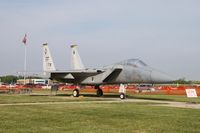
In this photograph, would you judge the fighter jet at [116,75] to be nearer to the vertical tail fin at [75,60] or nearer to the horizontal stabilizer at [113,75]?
the horizontal stabilizer at [113,75]

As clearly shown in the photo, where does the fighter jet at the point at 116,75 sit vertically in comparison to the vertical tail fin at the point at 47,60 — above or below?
below

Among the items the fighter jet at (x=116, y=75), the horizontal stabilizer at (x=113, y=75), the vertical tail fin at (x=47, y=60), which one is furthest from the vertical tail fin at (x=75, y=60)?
the horizontal stabilizer at (x=113, y=75)

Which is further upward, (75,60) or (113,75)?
(75,60)

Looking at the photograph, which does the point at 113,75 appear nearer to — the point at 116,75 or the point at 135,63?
the point at 116,75

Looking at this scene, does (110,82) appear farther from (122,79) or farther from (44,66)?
(44,66)

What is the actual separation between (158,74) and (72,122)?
1606 cm

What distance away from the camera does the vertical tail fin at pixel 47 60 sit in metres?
36.8

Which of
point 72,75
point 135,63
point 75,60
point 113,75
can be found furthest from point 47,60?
point 135,63

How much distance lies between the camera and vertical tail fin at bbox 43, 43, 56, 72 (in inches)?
1447

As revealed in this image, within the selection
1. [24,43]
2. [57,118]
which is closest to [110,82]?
[57,118]

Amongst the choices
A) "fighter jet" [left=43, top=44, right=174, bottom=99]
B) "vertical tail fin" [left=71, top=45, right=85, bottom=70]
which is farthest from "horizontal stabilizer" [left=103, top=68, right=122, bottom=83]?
"vertical tail fin" [left=71, top=45, right=85, bottom=70]

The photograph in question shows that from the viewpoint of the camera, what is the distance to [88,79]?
31.2m

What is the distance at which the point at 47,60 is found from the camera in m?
37.2

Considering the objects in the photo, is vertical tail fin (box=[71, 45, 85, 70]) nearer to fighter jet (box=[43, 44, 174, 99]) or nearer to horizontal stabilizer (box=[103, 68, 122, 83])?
fighter jet (box=[43, 44, 174, 99])
